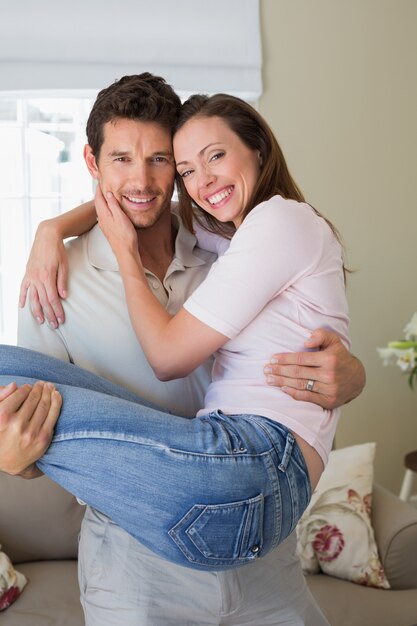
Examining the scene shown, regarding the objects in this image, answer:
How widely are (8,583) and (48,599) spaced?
0.13 metres

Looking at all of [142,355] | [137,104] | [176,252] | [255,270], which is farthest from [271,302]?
[137,104]

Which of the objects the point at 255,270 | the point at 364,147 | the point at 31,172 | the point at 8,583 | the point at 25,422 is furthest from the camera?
the point at 364,147

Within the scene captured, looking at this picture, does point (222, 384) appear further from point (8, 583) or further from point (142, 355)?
point (8, 583)

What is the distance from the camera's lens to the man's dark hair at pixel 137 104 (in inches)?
69.1

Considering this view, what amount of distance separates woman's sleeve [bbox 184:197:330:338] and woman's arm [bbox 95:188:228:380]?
0.08 feet

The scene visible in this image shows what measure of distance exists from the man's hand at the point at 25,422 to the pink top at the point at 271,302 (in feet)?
1.09

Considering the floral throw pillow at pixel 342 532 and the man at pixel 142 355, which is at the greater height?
the man at pixel 142 355

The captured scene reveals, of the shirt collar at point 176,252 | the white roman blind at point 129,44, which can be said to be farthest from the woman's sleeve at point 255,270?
the white roman blind at point 129,44

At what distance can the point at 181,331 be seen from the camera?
1.48 meters

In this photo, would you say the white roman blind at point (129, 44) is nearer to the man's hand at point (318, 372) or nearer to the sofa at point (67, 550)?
the sofa at point (67, 550)

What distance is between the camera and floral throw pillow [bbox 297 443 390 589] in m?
2.63

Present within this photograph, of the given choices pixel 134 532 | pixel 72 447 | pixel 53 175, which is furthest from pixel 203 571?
pixel 53 175

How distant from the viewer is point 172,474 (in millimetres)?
1289

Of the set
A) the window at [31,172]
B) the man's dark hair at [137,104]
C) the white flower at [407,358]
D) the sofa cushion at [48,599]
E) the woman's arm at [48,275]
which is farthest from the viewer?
the window at [31,172]
